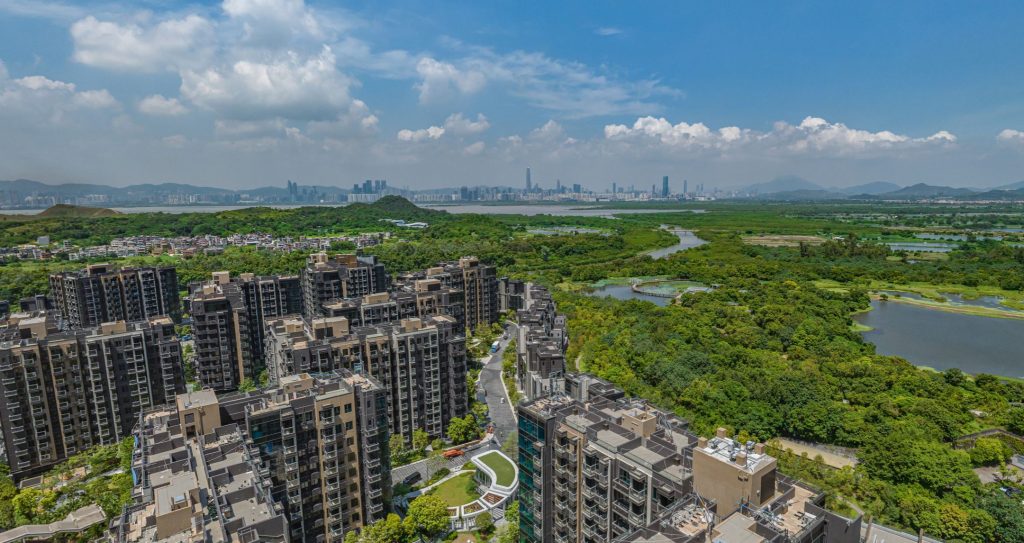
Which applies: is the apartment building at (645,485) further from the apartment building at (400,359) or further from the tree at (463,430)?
the apartment building at (400,359)

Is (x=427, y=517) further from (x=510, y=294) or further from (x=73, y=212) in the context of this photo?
(x=73, y=212)

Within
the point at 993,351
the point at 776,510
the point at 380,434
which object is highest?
the point at 776,510

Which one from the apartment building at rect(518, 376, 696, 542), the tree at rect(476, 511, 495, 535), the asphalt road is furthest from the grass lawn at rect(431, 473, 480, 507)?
the apartment building at rect(518, 376, 696, 542)

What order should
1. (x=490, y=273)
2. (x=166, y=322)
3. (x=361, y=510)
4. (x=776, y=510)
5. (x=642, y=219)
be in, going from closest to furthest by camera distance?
(x=776, y=510)
(x=361, y=510)
(x=166, y=322)
(x=490, y=273)
(x=642, y=219)

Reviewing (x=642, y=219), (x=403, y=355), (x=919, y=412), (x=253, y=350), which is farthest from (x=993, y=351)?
(x=642, y=219)

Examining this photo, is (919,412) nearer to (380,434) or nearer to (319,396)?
(380,434)

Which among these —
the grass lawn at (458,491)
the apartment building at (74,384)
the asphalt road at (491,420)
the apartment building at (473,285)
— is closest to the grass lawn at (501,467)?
the grass lawn at (458,491)

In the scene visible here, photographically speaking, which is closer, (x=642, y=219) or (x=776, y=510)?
(x=776, y=510)

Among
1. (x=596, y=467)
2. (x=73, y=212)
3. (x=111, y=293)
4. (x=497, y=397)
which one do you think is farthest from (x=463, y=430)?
(x=73, y=212)
